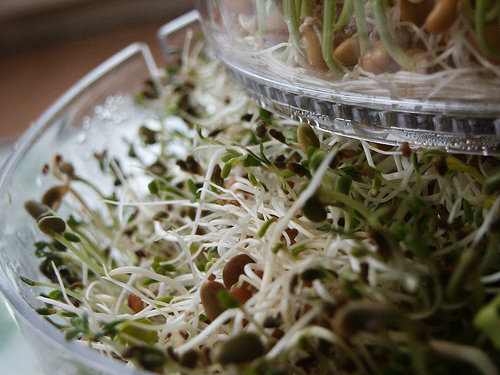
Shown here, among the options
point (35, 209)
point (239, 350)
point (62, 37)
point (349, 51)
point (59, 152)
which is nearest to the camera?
point (239, 350)

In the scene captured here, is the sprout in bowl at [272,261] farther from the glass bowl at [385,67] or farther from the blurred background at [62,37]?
the blurred background at [62,37]

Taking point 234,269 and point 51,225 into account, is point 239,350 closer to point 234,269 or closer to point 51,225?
point 234,269

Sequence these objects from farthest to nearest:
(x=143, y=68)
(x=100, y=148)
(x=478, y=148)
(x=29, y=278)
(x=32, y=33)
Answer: (x=32, y=33) < (x=143, y=68) < (x=100, y=148) < (x=29, y=278) < (x=478, y=148)

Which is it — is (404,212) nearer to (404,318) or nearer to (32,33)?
(404,318)

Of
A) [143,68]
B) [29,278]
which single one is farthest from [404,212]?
[143,68]

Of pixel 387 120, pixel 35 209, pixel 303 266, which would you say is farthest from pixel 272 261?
pixel 35 209
